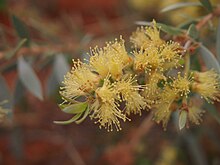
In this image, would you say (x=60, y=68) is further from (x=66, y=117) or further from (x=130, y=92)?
(x=66, y=117)

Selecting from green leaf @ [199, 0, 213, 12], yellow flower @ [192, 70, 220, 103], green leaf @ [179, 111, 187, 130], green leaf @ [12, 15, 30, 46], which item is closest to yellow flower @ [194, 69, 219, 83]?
yellow flower @ [192, 70, 220, 103]

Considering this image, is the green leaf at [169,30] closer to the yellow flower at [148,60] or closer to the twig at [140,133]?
the yellow flower at [148,60]

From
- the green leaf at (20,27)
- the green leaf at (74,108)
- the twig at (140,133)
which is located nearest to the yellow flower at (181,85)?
the green leaf at (74,108)

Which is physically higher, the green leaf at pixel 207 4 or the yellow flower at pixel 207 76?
the green leaf at pixel 207 4

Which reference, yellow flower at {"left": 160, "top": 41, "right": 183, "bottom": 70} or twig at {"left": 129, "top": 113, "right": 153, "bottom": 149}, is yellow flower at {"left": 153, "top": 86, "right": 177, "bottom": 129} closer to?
yellow flower at {"left": 160, "top": 41, "right": 183, "bottom": 70}

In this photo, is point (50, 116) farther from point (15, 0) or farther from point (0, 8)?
point (15, 0)

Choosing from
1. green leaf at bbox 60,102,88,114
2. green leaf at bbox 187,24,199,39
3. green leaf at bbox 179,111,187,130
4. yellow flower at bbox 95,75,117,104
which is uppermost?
green leaf at bbox 187,24,199,39
